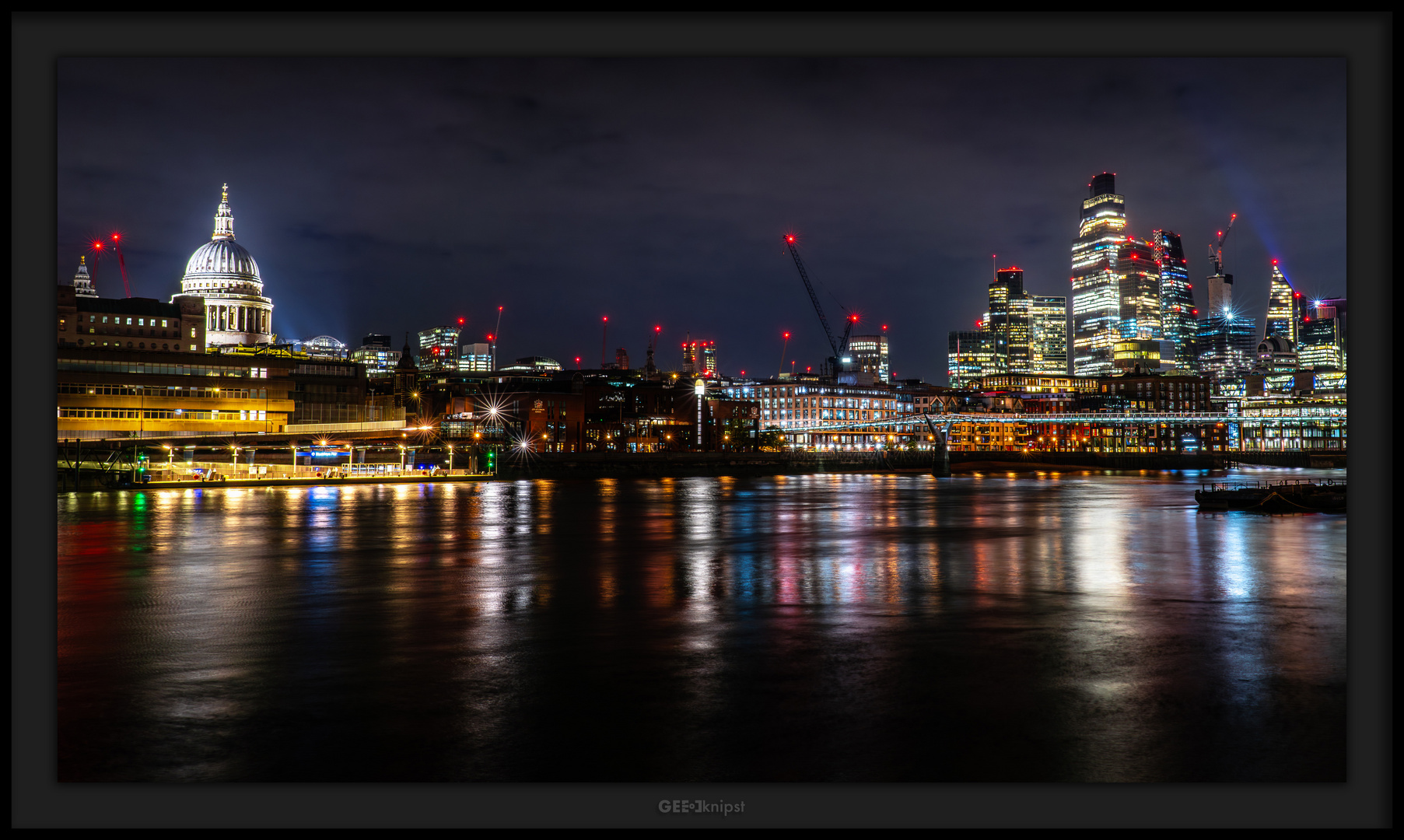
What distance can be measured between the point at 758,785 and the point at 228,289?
647ft

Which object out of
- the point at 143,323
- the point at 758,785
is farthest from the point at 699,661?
the point at 143,323

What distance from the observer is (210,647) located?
555 inches

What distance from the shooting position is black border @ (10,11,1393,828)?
5.49 m

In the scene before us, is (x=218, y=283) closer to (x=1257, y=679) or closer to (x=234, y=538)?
(x=234, y=538)

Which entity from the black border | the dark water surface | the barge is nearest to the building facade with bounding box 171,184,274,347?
the dark water surface

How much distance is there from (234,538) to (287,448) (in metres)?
71.7

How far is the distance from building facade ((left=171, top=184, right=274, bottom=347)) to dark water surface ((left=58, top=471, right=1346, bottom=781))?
161 m

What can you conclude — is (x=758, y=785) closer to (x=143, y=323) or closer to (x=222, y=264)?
(x=143, y=323)

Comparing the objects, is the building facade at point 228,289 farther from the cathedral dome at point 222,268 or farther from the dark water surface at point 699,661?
the dark water surface at point 699,661

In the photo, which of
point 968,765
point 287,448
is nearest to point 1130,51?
point 968,765

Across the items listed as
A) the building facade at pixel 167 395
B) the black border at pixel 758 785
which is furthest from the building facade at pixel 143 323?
the black border at pixel 758 785

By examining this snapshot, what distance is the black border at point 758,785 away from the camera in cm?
549

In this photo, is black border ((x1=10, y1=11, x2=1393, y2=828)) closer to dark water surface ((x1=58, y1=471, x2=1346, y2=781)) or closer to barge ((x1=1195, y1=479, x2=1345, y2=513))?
dark water surface ((x1=58, y1=471, x2=1346, y2=781))

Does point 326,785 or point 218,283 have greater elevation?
point 218,283
